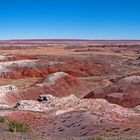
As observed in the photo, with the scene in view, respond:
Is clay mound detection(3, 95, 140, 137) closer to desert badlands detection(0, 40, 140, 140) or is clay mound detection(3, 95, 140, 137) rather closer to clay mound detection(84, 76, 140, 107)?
desert badlands detection(0, 40, 140, 140)

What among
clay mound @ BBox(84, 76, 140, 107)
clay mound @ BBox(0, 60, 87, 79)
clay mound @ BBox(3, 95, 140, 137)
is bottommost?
clay mound @ BBox(0, 60, 87, 79)

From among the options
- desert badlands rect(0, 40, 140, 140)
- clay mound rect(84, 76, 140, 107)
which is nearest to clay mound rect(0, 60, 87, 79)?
desert badlands rect(0, 40, 140, 140)

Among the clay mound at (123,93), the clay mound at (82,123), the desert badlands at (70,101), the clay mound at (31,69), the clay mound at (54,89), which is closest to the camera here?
the clay mound at (82,123)

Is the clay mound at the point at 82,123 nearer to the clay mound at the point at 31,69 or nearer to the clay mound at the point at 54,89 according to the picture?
the clay mound at the point at 54,89

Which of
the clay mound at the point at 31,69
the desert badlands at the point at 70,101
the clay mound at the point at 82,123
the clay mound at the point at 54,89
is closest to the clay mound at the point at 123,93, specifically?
the desert badlands at the point at 70,101

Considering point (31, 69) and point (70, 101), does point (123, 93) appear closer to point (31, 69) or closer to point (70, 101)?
point (70, 101)

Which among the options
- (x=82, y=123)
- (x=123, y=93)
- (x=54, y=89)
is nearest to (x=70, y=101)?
(x=123, y=93)

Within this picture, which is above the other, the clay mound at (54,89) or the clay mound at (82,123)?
the clay mound at (82,123)
